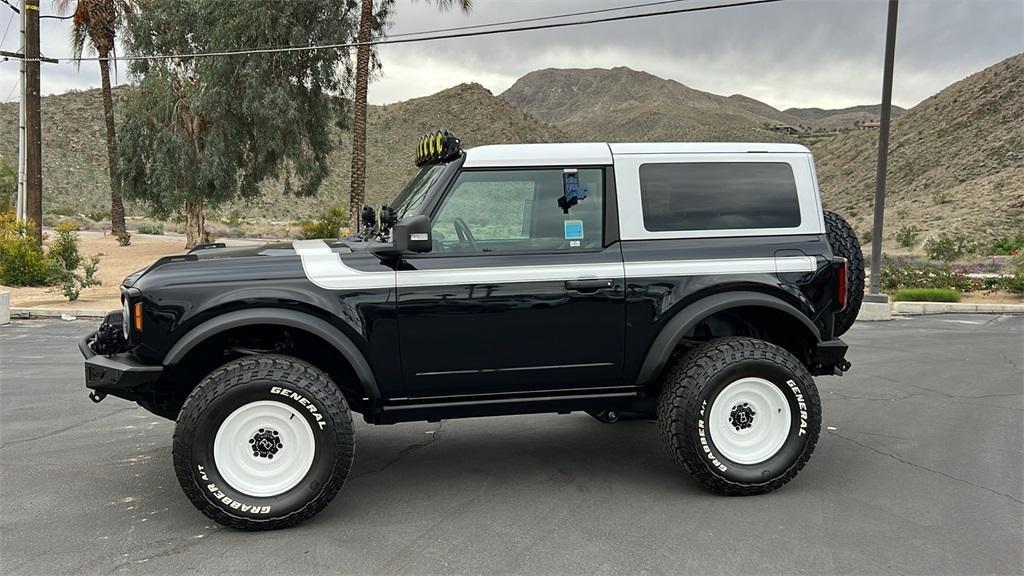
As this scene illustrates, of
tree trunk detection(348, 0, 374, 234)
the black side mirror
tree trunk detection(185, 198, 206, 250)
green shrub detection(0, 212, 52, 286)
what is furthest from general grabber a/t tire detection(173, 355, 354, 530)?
tree trunk detection(185, 198, 206, 250)

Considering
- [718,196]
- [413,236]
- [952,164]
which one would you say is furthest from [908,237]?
[413,236]

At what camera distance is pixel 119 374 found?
411 centimetres

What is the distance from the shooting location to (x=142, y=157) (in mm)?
26094

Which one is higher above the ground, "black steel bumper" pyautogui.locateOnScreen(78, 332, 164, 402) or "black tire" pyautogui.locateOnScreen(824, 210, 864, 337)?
"black tire" pyautogui.locateOnScreen(824, 210, 864, 337)

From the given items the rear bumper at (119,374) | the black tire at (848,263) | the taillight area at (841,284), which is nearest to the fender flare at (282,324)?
the rear bumper at (119,374)

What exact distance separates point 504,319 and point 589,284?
543 mm

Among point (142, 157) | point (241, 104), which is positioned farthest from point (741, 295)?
point (142, 157)

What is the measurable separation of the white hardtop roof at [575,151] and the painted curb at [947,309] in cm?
1063

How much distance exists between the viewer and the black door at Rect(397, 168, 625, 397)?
4.38m

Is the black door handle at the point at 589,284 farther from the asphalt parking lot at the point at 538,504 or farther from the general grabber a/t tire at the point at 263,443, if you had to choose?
the general grabber a/t tire at the point at 263,443

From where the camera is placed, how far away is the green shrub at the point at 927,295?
A: 14.9 meters

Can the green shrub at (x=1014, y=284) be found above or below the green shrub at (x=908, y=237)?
below

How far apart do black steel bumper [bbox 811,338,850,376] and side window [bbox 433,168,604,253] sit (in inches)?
64.0

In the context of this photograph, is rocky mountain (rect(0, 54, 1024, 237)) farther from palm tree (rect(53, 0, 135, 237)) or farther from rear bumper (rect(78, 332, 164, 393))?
rear bumper (rect(78, 332, 164, 393))
